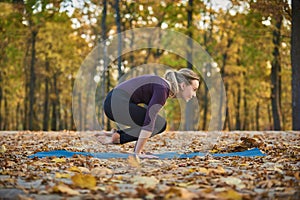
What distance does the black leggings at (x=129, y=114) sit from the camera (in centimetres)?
626

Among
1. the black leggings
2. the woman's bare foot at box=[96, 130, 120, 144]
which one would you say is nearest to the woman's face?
the black leggings

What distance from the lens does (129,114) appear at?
632 centimetres

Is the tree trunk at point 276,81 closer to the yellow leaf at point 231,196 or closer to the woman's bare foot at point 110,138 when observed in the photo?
the woman's bare foot at point 110,138

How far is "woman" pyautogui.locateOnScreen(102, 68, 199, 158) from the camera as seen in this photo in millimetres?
5434

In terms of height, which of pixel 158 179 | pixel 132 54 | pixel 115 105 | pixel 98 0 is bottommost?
pixel 158 179

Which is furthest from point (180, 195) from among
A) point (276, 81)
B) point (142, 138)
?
point (276, 81)

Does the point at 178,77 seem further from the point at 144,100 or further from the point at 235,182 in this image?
the point at 235,182

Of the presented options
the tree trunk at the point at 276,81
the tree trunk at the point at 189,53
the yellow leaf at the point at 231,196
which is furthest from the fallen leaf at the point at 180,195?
the tree trunk at the point at 276,81

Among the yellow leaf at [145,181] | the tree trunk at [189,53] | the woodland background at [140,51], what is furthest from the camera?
the woodland background at [140,51]

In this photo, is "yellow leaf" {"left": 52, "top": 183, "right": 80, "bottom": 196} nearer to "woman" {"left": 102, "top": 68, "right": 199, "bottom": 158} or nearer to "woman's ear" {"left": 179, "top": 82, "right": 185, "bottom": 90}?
"woman" {"left": 102, "top": 68, "right": 199, "bottom": 158}

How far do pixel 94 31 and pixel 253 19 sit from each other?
906 centimetres

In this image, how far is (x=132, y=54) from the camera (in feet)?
85.9

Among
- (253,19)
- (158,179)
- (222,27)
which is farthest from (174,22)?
(158,179)

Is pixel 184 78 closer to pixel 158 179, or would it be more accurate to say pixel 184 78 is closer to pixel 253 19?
pixel 158 179
